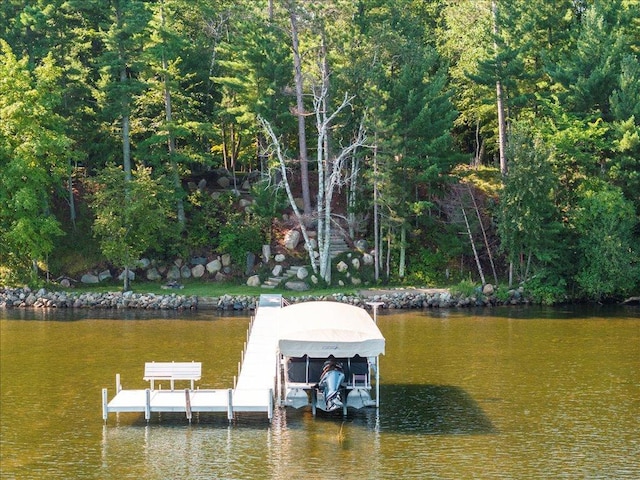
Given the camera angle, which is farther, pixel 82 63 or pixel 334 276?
pixel 82 63

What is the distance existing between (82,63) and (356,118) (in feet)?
46.2

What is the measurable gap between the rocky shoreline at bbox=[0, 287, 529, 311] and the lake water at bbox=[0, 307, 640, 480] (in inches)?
183

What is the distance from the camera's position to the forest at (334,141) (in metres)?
40.6

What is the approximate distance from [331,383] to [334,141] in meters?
24.9

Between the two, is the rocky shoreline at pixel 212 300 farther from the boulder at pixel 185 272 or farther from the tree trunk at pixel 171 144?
the tree trunk at pixel 171 144

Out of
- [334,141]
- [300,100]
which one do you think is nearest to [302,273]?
[334,141]

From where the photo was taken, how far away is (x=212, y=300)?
39281 mm

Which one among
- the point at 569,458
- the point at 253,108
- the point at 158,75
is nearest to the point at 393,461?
the point at 569,458

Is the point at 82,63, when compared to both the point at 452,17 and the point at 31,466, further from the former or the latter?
the point at 31,466

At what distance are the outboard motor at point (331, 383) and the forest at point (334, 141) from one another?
18554 millimetres

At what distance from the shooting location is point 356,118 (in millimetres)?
44531

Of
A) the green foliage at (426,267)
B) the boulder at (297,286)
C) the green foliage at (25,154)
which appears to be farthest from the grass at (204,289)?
the green foliage at (426,267)

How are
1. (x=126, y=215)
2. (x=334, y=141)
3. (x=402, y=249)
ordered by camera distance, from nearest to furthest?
(x=126, y=215) → (x=402, y=249) → (x=334, y=141)

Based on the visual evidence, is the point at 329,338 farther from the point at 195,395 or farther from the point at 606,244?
the point at 606,244
